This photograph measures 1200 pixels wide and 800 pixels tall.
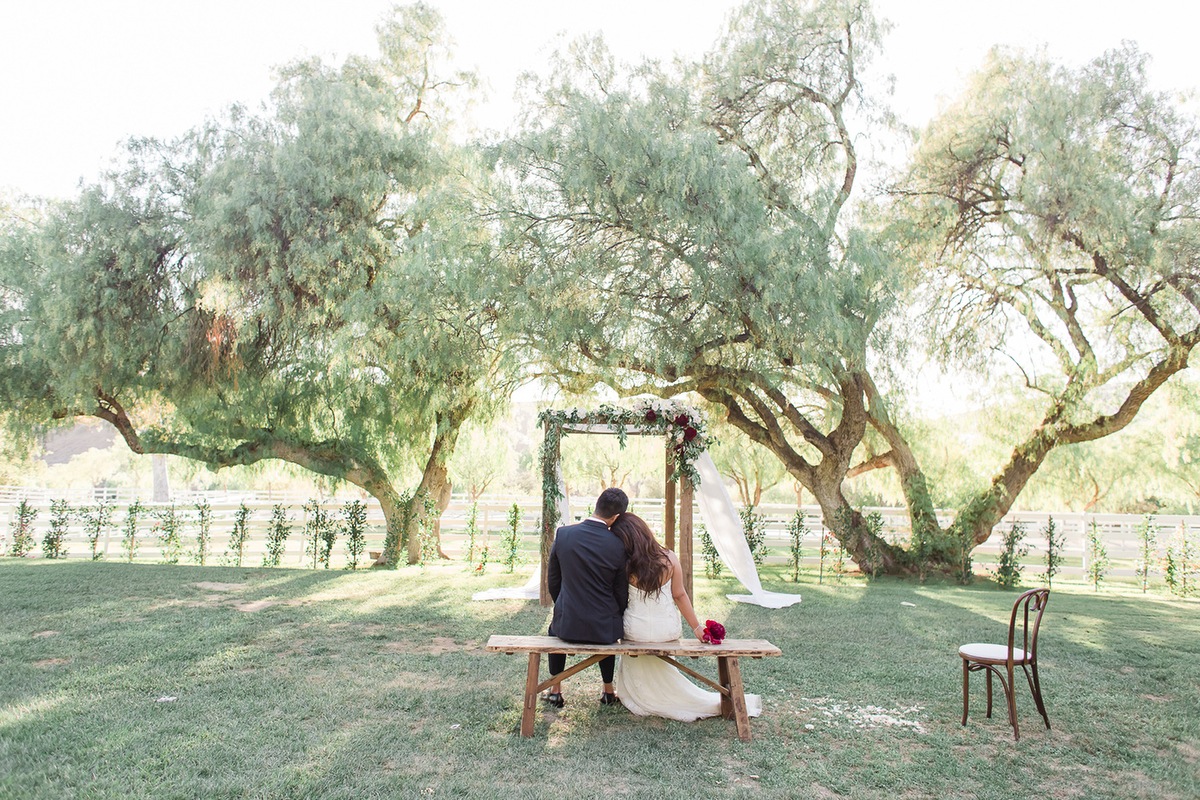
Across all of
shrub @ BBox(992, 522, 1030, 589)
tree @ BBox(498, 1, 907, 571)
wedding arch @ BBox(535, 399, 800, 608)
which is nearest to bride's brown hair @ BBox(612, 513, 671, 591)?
wedding arch @ BBox(535, 399, 800, 608)

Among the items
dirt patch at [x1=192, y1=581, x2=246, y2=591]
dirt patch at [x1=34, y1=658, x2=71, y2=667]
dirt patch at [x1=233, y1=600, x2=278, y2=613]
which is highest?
dirt patch at [x1=34, y1=658, x2=71, y2=667]

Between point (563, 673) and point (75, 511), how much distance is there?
45.1 feet

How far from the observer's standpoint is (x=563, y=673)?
485 cm

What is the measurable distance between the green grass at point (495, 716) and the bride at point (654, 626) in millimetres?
149

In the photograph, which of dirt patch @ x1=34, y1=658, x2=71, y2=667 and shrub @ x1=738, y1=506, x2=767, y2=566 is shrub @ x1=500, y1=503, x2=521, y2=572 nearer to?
shrub @ x1=738, y1=506, x2=767, y2=566

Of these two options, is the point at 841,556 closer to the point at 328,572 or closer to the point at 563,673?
the point at 328,572

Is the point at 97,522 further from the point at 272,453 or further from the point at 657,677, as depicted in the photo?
the point at 657,677

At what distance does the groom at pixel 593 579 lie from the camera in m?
4.73

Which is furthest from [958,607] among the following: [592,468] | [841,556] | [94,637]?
[592,468]

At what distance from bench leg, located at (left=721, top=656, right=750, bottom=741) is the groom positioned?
70 cm

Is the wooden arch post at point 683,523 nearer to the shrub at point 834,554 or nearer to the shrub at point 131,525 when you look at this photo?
the shrub at point 834,554

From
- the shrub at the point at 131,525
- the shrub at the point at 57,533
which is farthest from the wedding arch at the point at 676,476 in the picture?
the shrub at the point at 57,533

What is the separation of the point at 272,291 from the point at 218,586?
4.57 m

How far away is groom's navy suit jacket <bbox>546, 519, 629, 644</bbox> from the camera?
4730mm
